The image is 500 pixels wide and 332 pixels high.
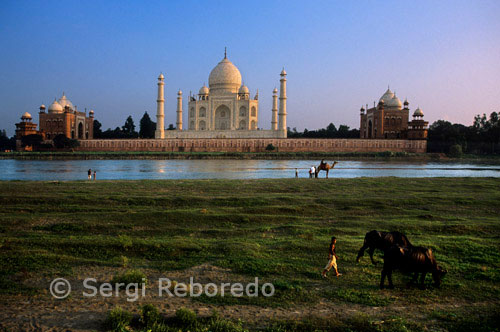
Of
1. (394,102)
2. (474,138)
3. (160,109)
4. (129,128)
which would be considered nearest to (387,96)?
(394,102)

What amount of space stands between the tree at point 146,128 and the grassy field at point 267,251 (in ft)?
215

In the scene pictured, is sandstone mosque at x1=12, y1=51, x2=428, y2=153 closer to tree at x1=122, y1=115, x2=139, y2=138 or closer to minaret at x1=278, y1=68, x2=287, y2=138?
minaret at x1=278, y1=68, x2=287, y2=138

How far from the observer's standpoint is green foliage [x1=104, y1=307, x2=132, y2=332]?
3.80 metres

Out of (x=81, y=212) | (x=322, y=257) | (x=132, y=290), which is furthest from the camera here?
(x=81, y=212)

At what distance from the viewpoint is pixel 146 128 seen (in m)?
77.2

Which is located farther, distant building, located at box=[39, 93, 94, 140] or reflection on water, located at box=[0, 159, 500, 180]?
distant building, located at box=[39, 93, 94, 140]

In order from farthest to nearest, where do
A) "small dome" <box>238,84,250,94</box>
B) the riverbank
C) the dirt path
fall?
"small dome" <box>238,84,250,94</box>, the riverbank, the dirt path

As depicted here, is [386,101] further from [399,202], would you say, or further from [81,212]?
[81,212]

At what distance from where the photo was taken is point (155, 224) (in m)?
8.82

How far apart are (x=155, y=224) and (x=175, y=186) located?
22.8ft

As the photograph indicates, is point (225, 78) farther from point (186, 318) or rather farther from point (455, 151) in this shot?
point (186, 318)

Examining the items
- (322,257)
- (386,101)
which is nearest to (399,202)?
(322,257)

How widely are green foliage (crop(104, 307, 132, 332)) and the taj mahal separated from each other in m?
57.5

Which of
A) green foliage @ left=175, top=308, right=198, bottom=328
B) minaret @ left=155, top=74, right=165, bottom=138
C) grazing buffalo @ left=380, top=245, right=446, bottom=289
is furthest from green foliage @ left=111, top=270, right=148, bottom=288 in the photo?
minaret @ left=155, top=74, right=165, bottom=138
